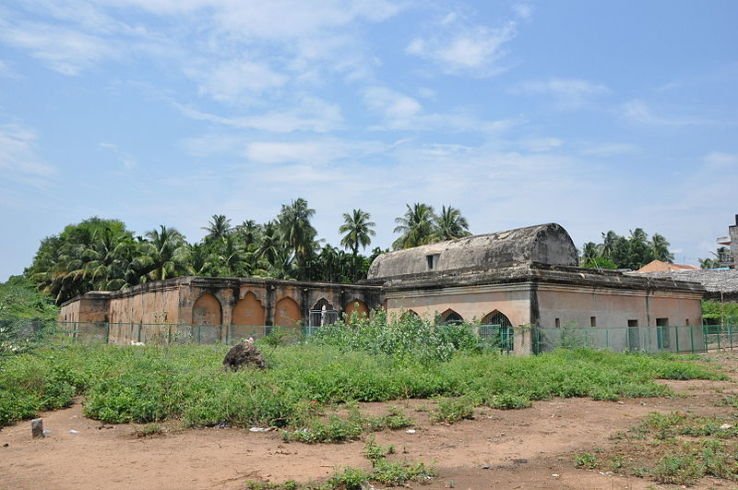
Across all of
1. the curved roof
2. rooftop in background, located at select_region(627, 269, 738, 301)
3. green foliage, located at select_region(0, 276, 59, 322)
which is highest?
the curved roof

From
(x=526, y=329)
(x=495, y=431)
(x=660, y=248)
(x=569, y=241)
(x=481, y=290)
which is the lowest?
(x=495, y=431)

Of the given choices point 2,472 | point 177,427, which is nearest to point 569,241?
point 177,427

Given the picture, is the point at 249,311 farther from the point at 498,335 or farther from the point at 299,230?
the point at 299,230

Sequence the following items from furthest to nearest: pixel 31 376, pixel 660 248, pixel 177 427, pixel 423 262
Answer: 1. pixel 660 248
2. pixel 423 262
3. pixel 31 376
4. pixel 177 427

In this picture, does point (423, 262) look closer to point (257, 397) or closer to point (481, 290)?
point (481, 290)

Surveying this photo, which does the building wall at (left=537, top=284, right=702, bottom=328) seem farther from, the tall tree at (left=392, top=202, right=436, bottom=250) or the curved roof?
the tall tree at (left=392, top=202, right=436, bottom=250)

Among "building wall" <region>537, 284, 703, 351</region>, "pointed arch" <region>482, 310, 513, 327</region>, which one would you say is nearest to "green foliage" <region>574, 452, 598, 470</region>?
"building wall" <region>537, 284, 703, 351</region>

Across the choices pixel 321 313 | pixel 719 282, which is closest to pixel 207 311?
pixel 321 313

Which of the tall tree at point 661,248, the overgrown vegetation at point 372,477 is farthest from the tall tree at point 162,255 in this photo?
the tall tree at point 661,248

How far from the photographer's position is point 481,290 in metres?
21.3

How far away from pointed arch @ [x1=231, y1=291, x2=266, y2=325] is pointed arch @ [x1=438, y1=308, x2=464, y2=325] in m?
8.89

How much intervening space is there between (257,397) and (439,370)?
16.7ft

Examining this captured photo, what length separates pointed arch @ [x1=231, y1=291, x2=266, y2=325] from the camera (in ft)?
88.9

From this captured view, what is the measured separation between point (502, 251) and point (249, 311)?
1143 cm
